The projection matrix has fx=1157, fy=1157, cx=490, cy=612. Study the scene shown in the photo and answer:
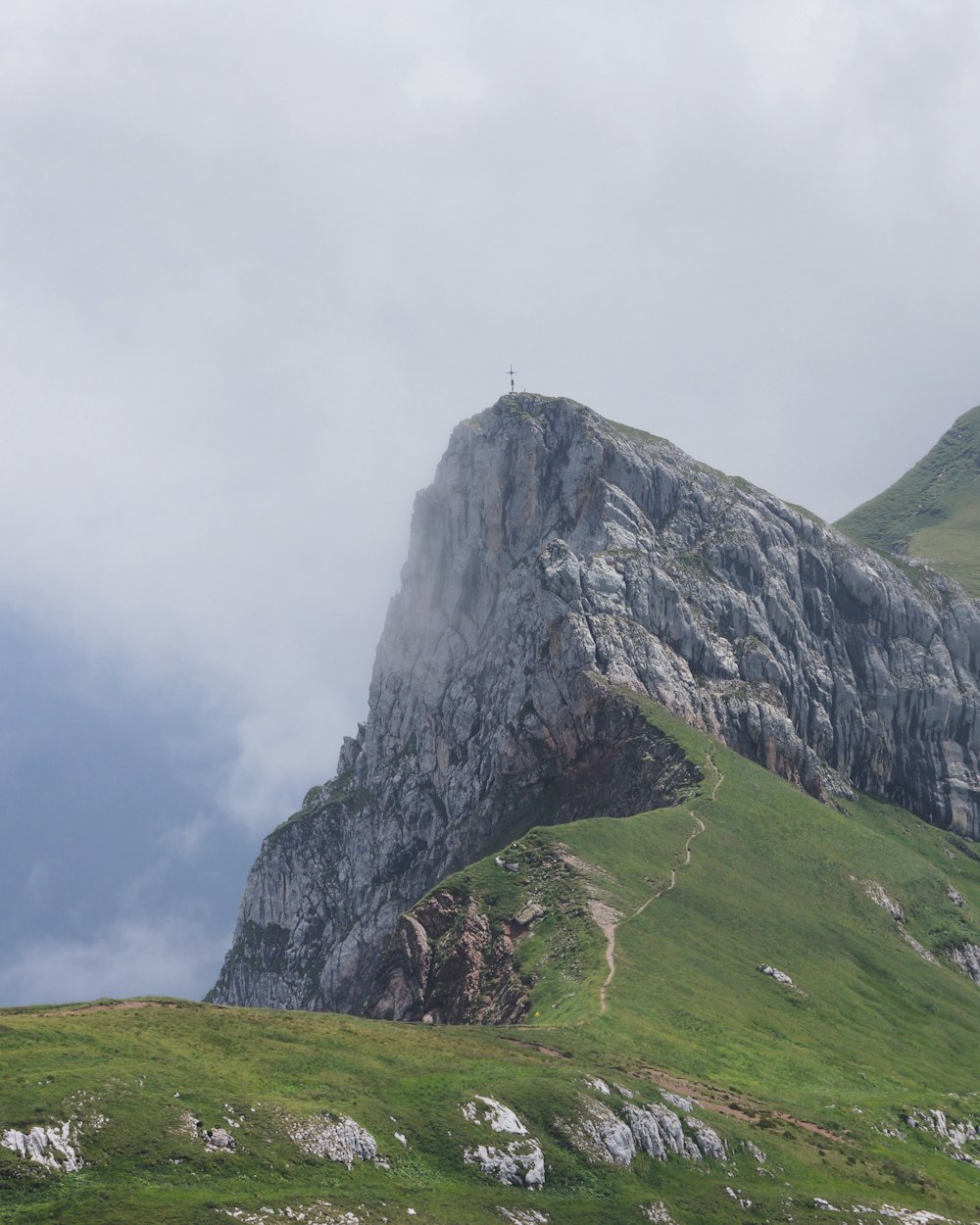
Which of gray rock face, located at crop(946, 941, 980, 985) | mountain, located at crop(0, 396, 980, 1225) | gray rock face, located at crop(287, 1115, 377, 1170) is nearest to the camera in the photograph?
mountain, located at crop(0, 396, 980, 1225)

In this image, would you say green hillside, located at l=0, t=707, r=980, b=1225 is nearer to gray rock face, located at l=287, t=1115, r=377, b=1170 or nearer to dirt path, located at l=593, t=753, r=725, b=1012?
gray rock face, located at l=287, t=1115, r=377, b=1170

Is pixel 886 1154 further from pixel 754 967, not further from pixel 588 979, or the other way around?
pixel 754 967

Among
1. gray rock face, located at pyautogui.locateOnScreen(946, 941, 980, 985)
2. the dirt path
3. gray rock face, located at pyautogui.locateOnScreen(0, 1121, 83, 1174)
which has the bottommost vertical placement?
gray rock face, located at pyautogui.locateOnScreen(946, 941, 980, 985)

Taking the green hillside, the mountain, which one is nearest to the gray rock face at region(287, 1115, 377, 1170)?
the mountain

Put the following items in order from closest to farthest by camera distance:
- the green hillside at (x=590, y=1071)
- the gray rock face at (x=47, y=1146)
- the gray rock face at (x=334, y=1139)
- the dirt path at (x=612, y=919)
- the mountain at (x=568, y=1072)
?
the gray rock face at (x=47, y=1146)
the green hillside at (x=590, y=1071)
the mountain at (x=568, y=1072)
the gray rock face at (x=334, y=1139)
the dirt path at (x=612, y=919)

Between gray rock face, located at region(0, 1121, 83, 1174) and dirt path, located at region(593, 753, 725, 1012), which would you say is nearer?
gray rock face, located at region(0, 1121, 83, 1174)

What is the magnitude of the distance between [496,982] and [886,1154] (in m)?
51.6

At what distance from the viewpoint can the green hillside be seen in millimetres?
62188

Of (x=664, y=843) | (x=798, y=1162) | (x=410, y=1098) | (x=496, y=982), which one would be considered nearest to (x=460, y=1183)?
(x=410, y=1098)

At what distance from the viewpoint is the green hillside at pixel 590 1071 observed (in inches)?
2448

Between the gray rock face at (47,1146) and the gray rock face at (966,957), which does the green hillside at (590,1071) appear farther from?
the gray rock face at (966,957)

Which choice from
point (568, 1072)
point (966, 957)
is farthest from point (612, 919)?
point (966, 957)

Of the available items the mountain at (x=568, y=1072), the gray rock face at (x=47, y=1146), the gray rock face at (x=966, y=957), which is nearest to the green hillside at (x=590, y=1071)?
the mountain at (x=568, y=1072)

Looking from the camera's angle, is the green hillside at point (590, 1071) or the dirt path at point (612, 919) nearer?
the green hillside at point (590, 1071)
